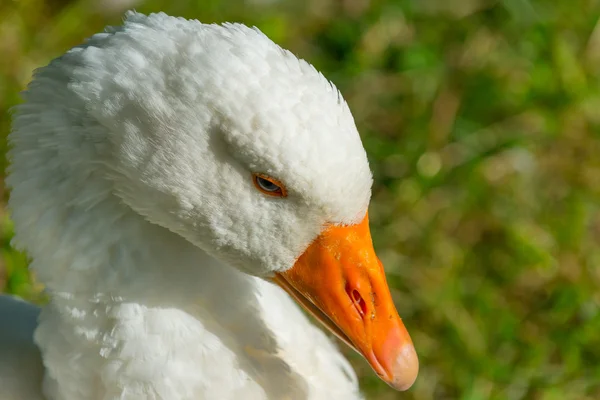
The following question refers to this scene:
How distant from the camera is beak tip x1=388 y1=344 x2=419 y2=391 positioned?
6.41 feet

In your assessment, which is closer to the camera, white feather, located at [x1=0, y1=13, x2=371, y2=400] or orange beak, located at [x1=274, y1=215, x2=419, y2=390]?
white feather, located at [x1=0, y1=13, x2=371, y2=400]

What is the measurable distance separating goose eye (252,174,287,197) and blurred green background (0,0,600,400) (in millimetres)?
1755

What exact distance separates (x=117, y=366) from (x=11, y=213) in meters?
0.47

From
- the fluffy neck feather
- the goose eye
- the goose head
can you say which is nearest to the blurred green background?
the fluffy neck feather

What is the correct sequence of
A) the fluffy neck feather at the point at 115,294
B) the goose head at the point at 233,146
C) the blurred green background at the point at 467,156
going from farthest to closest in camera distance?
the blurred green background at the point at 467,156 → the fluffy neck feather at the point at 115,294 → the goose head at the point at 233,146

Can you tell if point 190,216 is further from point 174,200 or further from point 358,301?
point 358,301

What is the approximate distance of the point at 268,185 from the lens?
1774 mm

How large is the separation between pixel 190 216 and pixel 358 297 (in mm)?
463

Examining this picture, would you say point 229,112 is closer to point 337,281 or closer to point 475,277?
point 337,281

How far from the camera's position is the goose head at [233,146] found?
1.67 meters

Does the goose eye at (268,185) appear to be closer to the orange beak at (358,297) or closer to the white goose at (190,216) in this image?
the white goose at (190,216)

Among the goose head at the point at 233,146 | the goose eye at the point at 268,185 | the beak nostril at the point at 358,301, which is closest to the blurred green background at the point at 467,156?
the beak nostril at the point at 358,301

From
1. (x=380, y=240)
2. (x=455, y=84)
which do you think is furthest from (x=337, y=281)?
(x=455, y=84)

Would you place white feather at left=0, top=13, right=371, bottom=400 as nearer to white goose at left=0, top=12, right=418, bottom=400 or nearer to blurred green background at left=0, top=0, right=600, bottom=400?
white goose at left=0, top=12, right=418, bottom=400
